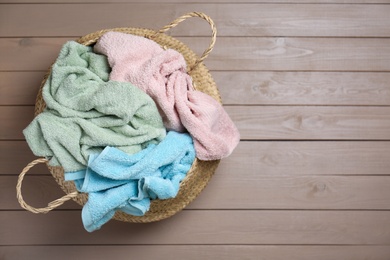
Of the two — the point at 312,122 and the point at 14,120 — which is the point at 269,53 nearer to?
the point at 312,122

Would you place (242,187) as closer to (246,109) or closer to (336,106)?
(246,109)

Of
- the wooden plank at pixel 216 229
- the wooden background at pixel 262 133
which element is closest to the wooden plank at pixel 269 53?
the wooden background at pixel 262 133

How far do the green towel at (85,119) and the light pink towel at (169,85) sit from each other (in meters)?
0.03

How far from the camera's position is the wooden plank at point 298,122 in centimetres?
128

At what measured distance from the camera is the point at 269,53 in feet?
4.26

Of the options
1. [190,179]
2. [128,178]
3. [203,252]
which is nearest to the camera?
[128,178]

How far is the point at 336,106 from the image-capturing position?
4.25 ft

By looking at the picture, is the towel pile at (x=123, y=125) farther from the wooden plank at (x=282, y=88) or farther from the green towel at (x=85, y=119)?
the wooden plank at (x=282, y=88)

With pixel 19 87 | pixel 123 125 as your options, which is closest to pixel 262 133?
pixel 123 125

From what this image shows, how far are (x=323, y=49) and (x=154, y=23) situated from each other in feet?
1.51

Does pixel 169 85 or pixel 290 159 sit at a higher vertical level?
pixel 169 85

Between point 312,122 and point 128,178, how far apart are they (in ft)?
1.94

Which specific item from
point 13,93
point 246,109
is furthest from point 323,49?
point 13,93

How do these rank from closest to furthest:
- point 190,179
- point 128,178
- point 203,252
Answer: point 128,178
point 190,179
point 203,252
